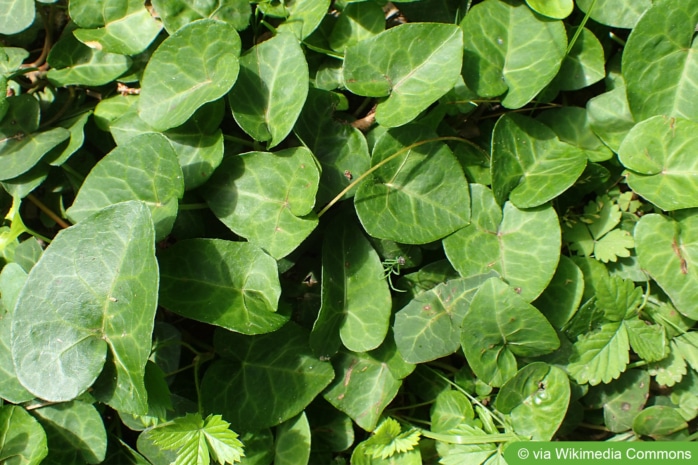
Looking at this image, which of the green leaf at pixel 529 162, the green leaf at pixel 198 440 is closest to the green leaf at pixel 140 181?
the green leaf at pixel 198 440

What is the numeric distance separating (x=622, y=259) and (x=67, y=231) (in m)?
1.52

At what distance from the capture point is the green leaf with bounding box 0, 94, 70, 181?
5.47ft

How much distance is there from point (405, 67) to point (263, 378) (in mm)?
934

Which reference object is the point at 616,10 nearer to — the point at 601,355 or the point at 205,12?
the point at 601,355

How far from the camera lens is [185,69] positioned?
5.26 feet

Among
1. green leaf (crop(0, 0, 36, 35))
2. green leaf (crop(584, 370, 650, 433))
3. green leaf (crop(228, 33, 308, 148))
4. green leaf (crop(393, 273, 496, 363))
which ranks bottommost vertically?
green leaf (crop(584, 370, 650, 433))

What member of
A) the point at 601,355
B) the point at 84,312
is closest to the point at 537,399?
the point at 601,355

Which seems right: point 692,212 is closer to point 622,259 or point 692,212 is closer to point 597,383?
point 622,259

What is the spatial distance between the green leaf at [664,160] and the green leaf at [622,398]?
54 centimetres

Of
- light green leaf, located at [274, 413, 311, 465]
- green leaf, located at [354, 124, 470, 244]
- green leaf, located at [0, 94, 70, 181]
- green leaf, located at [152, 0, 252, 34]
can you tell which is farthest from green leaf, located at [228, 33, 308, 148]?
light green leaf, located at [274, 413, 311, 465]

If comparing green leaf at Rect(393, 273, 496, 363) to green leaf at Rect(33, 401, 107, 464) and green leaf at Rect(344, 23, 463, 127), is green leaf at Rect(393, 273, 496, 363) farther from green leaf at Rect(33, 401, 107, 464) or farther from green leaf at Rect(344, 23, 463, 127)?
green leaf at Rect(33, 401, 107, 464)

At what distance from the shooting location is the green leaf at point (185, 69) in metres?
1.57

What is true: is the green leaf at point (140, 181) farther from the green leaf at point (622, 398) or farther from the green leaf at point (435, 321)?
the green leaf at point (622, 398)

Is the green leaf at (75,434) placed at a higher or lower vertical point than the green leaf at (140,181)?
lower
